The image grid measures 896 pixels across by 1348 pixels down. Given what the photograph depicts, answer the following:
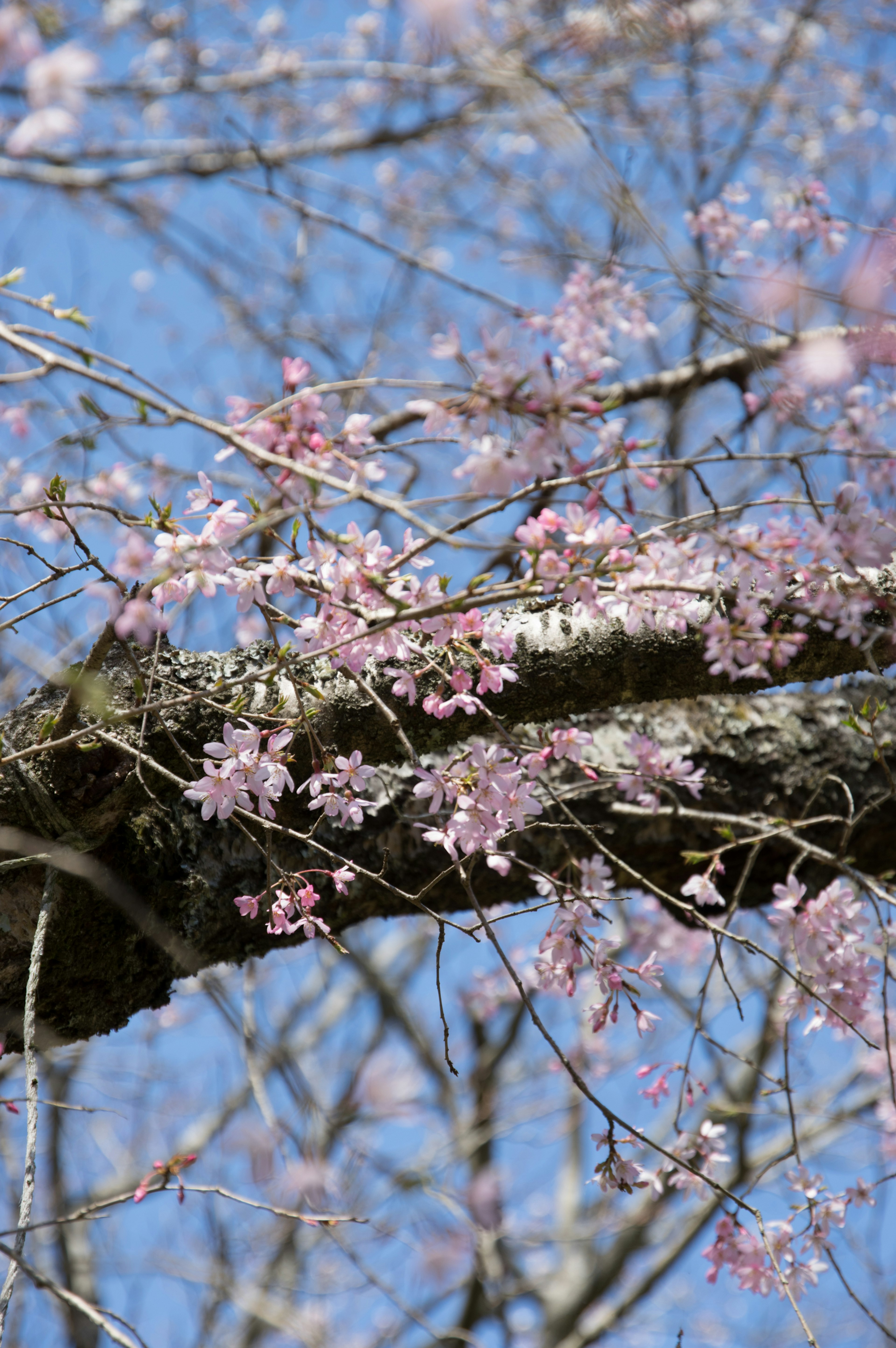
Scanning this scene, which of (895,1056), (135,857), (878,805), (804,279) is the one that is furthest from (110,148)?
(895,1056)

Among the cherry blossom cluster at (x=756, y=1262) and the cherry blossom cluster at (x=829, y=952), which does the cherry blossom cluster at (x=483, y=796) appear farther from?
the cherry blossom cluster at (x=756, y=1262)

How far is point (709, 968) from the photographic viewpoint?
1546 millimetres

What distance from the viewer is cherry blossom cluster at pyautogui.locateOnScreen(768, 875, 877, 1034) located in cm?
168

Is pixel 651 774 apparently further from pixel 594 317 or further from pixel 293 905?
pixel 594 317

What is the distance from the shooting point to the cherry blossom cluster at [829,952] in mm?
1678

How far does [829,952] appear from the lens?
1704mm

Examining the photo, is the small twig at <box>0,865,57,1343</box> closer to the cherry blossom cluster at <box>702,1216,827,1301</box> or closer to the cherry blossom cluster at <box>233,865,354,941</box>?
the cherry blossom cluster at <box>233,865,354,941</box>

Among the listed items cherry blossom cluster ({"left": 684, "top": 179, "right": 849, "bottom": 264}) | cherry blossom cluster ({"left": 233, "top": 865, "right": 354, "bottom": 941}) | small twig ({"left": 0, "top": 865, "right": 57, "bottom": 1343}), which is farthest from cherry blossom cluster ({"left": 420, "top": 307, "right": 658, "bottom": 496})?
cherry blossom cluster ({"left": 684, "top": 179, "right": 849, "bottom": 264})

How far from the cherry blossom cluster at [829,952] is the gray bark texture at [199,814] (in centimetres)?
24

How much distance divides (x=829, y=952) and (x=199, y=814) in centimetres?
120

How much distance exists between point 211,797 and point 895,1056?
2.95m

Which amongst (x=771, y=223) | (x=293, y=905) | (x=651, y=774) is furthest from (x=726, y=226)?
(x=293, y=905)

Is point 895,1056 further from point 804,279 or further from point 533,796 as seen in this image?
point 804,279

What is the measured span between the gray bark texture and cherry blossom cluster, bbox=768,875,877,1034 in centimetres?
24
